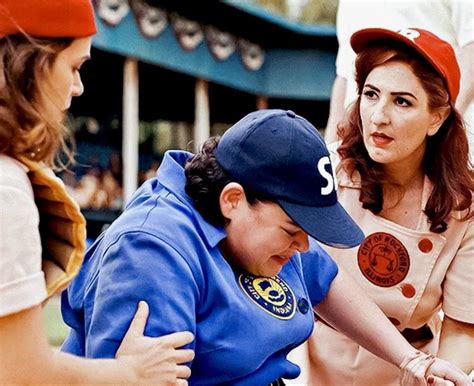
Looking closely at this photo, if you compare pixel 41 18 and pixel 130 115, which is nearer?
pixel 41 18

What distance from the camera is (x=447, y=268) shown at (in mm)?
2967

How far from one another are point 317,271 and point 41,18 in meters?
1.07

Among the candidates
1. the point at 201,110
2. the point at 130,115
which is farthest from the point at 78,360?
the point at 201,110

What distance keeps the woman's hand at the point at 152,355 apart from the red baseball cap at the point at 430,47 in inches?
45.3

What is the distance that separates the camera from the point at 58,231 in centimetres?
192

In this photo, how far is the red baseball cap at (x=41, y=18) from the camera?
1.78 meters

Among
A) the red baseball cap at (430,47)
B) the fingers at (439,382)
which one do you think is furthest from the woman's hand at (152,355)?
the red baseball cap at (430,47)

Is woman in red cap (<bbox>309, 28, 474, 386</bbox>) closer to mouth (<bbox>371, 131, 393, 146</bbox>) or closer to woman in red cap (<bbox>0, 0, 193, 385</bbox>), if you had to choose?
mouth (<bbox>371, 131, 393, 146</bbox>)

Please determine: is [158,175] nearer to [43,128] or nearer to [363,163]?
[43,128]

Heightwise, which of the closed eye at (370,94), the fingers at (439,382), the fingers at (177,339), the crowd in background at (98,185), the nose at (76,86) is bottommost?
the crowd in background at (98,185)

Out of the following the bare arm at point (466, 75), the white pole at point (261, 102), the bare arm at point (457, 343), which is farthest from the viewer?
the white pole at point (261, 102)

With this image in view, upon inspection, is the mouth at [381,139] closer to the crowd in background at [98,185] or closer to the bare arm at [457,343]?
the bare arm at [457,343]

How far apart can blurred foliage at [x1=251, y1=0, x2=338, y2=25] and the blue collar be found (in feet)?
88.8

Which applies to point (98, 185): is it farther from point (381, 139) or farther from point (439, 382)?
point (439, 382)
